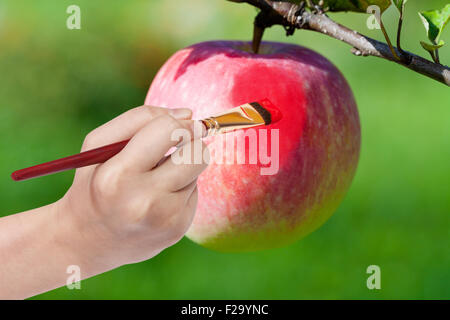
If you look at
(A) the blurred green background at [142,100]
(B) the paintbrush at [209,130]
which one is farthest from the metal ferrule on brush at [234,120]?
(A) the blurred green background at [142,100]

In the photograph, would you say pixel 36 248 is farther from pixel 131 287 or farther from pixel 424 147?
pixel 424 147

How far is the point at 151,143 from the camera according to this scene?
54cm

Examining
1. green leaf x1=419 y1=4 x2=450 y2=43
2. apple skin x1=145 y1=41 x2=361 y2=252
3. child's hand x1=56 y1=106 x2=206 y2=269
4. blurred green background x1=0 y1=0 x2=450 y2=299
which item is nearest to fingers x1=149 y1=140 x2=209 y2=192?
child's hand x1=56 y1=106 x2=206 y2=269

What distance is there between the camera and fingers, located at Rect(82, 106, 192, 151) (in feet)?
1.92

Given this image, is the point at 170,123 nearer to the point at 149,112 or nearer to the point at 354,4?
the point at 149,112

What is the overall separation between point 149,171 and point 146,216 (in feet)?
0.14

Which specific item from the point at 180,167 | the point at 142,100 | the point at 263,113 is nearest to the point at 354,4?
the point at 263,113

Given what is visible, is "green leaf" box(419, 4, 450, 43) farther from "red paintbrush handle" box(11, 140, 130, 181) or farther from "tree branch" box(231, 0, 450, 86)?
"red paintbrush handle" box(11, 140, 130, 181)

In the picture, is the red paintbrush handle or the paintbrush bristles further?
the paintbrush bristles

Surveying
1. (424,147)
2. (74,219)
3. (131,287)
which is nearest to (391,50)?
(74,219)

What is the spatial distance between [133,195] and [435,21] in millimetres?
329

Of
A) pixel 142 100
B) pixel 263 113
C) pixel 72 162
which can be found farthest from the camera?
pixel 142 100

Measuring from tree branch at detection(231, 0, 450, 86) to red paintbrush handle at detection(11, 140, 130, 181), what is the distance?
203mm

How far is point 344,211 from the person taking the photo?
68.7 inches
